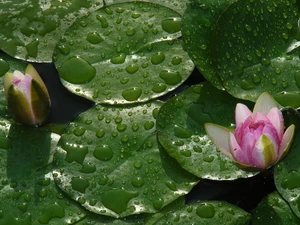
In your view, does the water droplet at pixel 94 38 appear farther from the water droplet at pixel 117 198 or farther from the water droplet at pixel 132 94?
the water droplet at pixel 117 198

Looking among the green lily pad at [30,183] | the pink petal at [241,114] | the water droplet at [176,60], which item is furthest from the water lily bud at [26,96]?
the pink petal at [241,114]

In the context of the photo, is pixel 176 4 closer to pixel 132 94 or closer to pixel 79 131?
pixel 132 94

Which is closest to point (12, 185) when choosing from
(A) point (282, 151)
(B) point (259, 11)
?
(A) point (282, 151)

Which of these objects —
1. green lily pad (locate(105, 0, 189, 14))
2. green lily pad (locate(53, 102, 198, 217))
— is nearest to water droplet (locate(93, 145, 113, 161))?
green lily pad (locate(53, 102, 198, 217))

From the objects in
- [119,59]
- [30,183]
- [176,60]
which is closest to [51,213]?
[30,183]

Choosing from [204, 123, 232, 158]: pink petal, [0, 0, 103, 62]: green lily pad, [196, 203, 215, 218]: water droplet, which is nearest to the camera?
[204, 123, 232, 158]: pink petal

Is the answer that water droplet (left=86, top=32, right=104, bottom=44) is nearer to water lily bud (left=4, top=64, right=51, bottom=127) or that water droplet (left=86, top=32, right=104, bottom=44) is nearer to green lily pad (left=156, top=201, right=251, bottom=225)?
water lily bud (left=4, top=64, right=51, bottom=127)

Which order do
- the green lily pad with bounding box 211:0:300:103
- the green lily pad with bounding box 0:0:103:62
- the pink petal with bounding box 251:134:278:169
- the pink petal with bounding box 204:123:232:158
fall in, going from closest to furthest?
the pink petal with bounding box 251:134:278:169, the pink petal with bounding box 204:123:232:158, the green lily pad with bounding box 211:0:300:103, the green lily pad with bounding box 0:0:103:62
